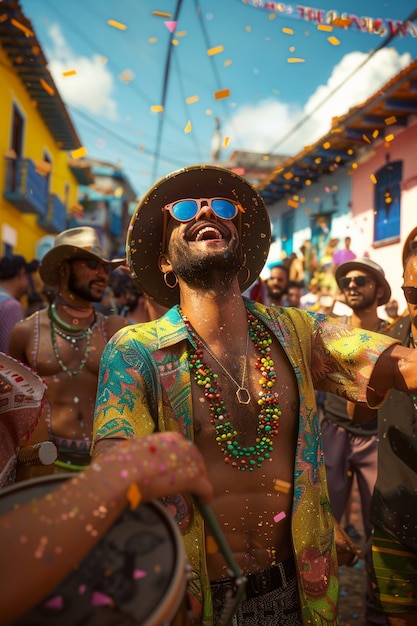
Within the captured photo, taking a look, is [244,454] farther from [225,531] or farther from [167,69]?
[167,69]

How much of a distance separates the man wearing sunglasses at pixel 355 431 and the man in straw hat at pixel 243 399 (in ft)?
7.45

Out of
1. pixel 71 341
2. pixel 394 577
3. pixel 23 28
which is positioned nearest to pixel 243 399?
pixel 394 577

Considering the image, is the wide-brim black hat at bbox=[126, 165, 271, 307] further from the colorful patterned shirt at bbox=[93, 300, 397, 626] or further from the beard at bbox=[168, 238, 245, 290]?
the colorful patterned shirt at bbox=[93, 300, 397, 626]

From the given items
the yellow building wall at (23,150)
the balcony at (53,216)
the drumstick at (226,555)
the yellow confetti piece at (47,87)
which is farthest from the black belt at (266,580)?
the balcony at (53,216)

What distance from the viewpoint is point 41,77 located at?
1639 cm

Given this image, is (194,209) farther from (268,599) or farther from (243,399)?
(268,599)

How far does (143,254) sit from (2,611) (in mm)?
1930

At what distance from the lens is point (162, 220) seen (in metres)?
2.63

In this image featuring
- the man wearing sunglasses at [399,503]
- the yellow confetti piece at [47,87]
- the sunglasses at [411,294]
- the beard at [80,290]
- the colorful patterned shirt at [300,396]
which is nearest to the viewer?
the colorful patterned shirt at [300,396]

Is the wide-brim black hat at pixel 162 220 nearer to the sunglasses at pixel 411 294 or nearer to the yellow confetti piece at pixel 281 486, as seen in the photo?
the sunglasses at pixel 411 294

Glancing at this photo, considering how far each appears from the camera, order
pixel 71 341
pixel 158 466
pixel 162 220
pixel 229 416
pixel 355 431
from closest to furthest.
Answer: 1. pixel 158 466
2. pixel 229 416
3. pixel 162 220
4. pixel 71 341
5. pixel 355 431

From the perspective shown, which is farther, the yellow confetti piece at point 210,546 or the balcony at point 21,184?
the balcony at point 21,184

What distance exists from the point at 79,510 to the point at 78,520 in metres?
0.02

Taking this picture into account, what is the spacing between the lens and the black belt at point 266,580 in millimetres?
2031
